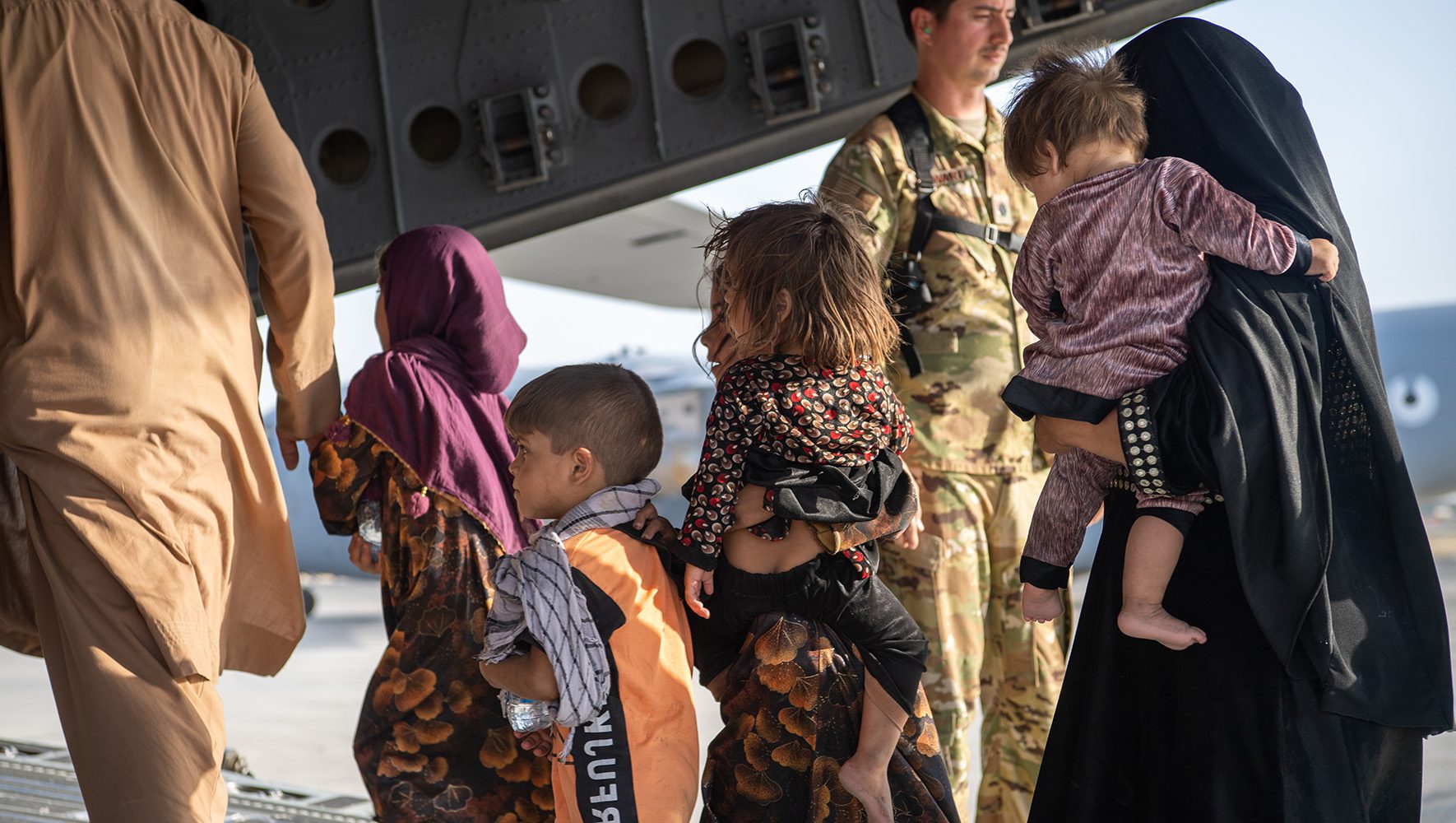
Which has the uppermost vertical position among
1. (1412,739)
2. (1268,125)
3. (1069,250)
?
(1268,125)

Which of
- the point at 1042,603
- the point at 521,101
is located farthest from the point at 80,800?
the point at 1042,603

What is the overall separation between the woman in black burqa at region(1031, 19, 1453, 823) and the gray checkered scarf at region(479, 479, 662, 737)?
29.6 inches

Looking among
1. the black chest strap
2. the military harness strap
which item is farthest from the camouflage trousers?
the black chest strap

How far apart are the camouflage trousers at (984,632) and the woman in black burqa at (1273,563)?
86cm

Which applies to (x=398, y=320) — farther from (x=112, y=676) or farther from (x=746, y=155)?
(x=746, y=155)

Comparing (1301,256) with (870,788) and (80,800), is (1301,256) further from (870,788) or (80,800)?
(80,800)

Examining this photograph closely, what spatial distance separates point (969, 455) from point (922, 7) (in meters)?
1.13

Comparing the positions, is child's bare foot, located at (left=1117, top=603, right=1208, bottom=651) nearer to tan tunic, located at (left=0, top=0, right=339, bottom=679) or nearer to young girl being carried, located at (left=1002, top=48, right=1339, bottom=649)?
young girl being carried, located at (left=1002, top=48, right=1339, bottom=649)

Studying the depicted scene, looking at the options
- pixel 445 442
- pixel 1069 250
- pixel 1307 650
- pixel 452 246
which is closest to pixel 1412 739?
pixel 1307 650

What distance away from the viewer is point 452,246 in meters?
2.83

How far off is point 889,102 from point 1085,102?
2.22 m

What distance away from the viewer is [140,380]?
93.7 inches

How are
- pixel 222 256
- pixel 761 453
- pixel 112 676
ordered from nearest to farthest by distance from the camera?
pixel 761 453 < pixel 112 676 < pixel 222 256

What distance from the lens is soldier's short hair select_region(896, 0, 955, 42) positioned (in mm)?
3072
